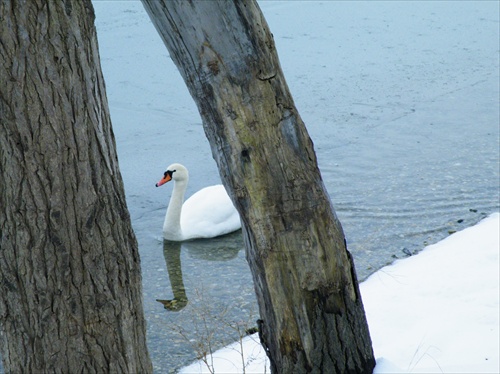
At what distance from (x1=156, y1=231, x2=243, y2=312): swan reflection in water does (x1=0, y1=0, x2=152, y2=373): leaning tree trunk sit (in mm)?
2762

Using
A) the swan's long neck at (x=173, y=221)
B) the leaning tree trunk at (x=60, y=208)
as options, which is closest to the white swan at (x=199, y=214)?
the swan's long neck at (x=173, y=221)

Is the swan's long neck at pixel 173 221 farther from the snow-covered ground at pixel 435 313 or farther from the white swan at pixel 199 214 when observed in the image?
the snow-covered ground at pixel 435 313

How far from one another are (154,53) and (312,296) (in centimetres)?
806

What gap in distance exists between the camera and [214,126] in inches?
121

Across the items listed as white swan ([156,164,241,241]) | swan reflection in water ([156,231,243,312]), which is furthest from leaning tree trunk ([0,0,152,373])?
white swan ([156,164,241,241])

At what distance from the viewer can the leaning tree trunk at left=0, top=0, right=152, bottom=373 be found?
2.35m

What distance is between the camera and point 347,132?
26.6 feet

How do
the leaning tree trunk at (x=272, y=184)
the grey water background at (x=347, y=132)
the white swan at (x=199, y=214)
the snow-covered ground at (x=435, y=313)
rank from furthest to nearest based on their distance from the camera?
the white swan at (x=199, y=214) < the grey water background at (x=347, y=132) < the snow-covered ground at (x=435, y=313) < the leaning tree trunk at (x=272, y=184)

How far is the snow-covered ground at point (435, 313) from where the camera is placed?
148 inches

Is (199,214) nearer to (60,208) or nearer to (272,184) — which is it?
(272,184)

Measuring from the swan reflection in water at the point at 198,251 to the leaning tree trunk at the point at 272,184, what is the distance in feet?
6.95

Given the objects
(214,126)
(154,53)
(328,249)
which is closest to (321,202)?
(328,249)

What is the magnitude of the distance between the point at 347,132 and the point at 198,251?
8.58 feet

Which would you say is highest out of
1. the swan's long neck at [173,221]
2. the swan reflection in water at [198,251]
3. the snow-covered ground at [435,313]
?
the swan's long neck at [173,221]
